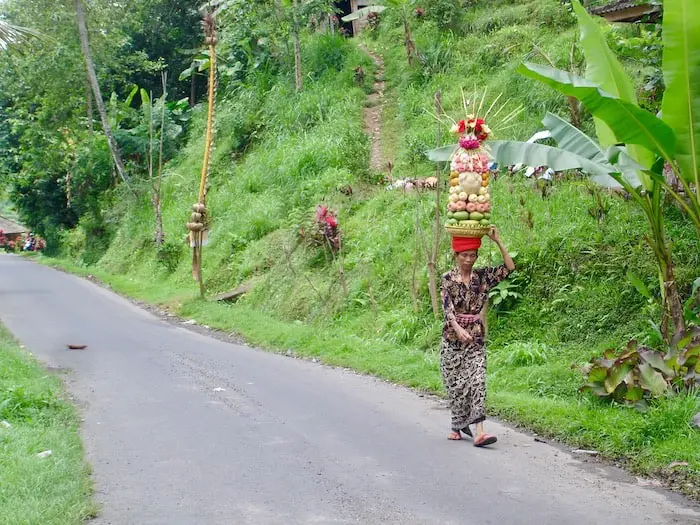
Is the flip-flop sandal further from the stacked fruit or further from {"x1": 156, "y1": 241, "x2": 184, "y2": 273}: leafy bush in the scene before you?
{"x1": 156, "y1": 241, "x2": 184, "y2": 273}: leafy bush

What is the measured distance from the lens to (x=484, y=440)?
7.06 m

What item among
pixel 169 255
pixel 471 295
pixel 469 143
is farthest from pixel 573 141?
pixel 169 255

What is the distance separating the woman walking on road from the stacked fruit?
15cm

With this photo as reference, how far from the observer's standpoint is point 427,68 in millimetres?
22562

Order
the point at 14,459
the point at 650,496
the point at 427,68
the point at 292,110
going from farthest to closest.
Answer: the point at 292,110
the point at 427,68
the point at 14,459
the point at 650,496

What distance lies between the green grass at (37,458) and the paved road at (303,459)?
0.18 metres

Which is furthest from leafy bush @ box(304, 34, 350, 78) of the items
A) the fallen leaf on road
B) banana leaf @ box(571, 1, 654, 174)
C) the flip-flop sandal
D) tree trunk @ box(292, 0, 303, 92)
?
the fallen leaf on road

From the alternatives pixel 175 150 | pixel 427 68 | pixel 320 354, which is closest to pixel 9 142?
pixel 175 150

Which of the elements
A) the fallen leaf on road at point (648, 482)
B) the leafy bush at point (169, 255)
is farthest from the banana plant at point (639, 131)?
the leafy bush at point (169, 255)

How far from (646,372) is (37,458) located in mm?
5054

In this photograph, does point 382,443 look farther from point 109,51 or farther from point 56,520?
point 109,51

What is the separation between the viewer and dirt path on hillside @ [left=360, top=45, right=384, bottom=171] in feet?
64.3

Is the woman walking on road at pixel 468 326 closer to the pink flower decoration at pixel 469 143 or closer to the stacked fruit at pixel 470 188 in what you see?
the stacked fruit at pixel 470 188

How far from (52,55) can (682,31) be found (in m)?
23.6
